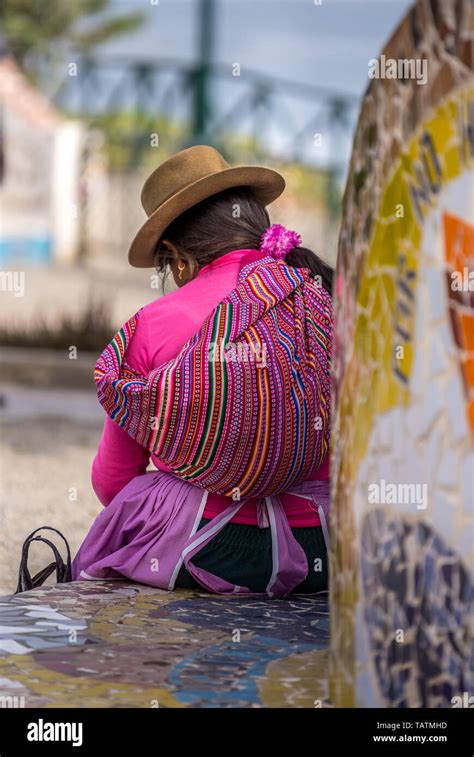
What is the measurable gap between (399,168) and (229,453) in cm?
127

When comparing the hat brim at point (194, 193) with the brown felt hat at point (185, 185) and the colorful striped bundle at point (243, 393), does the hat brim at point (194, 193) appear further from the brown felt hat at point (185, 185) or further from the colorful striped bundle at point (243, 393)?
the colorful striped bundle at point (243, 393)

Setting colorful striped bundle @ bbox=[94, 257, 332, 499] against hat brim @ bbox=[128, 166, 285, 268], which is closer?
colorful striped bundle @ bbox=[94, 257, 332, 499]

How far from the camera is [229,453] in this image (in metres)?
3.58

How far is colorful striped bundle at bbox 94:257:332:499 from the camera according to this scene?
11.6 feet

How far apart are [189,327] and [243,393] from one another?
26cm

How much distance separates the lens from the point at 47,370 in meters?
10.1

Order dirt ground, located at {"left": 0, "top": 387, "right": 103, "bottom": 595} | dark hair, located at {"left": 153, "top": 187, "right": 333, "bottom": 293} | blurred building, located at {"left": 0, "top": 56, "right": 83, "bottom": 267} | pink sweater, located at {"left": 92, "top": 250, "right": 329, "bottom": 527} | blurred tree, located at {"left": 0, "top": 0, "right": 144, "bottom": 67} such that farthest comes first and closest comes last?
blurred tree, located at {"left": 0, "top": 0, "right": 144, "bottom": 67}, blurred building, located at {"left": 0, "top": 56, "right": 83, "bottom": 267}, dirt ground, located at {"left": 0, "top": 387, "right": 103, "bottom": 595}, dark hair, located at {"left": 153, "top": 187, "right": 333, "bottom": 293}, pink sweater, located at {"left": 92, "top": 250, "right": 329, "bottom": 527}

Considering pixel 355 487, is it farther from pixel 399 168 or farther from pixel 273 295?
pixel 273 295

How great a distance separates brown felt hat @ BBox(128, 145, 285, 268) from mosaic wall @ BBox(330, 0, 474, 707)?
44.3 inches

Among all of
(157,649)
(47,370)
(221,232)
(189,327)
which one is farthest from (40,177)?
(157,649)

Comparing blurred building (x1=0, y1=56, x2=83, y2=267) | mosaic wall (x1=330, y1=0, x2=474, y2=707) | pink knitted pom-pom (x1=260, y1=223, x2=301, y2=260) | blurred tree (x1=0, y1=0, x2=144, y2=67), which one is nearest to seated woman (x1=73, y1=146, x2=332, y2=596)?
pink knitted pom-pom (x1=260, y1=223, x2=301, y2=260)

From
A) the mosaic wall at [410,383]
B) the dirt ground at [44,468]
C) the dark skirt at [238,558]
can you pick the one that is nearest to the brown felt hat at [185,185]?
the dark skirt at [238,558]

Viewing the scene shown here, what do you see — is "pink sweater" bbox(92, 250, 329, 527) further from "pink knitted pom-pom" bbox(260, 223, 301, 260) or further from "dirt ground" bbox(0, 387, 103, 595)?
"dirt ground" bbox(0, 387, 103, 595)

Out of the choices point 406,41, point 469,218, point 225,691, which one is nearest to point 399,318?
point 469,218
